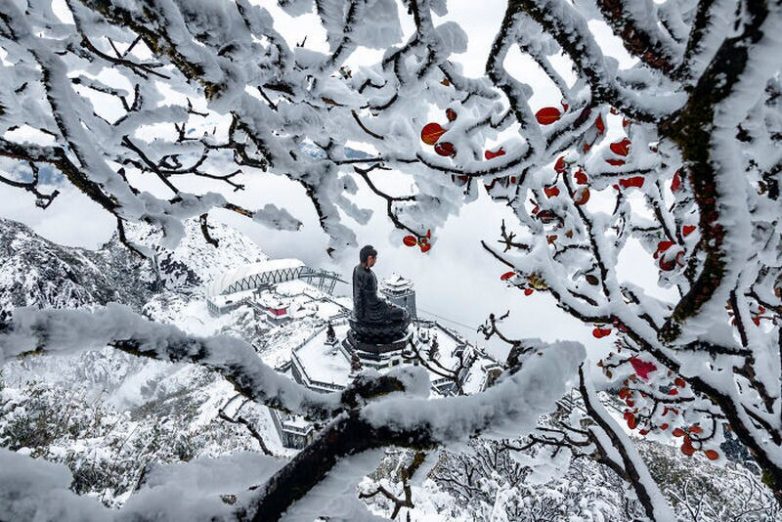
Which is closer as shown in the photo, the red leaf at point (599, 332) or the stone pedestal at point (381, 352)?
the red leaf at point (599, 332)

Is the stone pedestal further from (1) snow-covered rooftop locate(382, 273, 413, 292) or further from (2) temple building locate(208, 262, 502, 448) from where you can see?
(1) snow-covered rooftop locate(382, 273, 413, 292)

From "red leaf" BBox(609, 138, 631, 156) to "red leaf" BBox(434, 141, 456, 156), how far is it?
1100mm

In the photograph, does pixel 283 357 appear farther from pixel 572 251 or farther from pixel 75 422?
pixel 572 251

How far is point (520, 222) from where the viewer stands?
277 centimetres

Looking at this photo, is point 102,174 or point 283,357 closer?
point 102,174

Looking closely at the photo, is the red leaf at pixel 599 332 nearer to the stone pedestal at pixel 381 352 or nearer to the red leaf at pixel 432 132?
the red leaf at pixel 432 132

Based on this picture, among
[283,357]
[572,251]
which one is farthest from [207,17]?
[283,357]

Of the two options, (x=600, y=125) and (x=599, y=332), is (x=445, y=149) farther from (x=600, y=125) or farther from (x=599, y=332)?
(x=599, y=332)

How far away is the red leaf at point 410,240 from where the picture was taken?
A: 3.14m

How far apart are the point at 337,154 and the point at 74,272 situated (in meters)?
31.9

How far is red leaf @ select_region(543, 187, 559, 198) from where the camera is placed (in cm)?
310

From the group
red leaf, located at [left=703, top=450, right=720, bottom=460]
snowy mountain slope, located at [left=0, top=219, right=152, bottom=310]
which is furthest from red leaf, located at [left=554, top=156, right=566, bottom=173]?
snowy mountain slope, located at [left=0, top=219, right=152, bottom=310]

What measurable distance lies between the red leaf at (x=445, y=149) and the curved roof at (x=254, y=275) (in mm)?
39094

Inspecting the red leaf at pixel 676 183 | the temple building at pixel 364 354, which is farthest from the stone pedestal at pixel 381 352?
the red leaf at pixel 676 183
